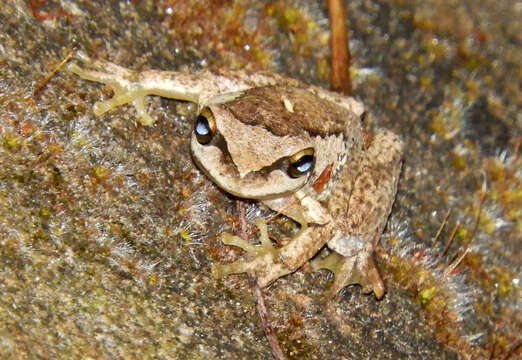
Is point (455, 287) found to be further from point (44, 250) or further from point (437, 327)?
point (44, 250)

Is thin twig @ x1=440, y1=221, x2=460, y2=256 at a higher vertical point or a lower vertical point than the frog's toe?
lower

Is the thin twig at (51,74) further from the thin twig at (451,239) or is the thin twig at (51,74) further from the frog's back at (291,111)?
the thin twig at (451,239)

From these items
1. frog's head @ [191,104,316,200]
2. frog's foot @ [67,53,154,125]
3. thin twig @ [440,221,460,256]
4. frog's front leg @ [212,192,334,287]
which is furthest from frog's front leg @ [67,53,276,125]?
thin twig @ [440,221,460,256]

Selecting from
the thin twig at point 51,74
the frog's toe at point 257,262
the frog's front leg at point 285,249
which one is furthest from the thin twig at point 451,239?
the thin twig at point 51,74

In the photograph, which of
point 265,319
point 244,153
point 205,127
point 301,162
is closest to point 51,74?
point 205,127

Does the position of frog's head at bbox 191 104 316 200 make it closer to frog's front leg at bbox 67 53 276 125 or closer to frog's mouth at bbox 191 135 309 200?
frog's mouth at bbox 191 135 309 200

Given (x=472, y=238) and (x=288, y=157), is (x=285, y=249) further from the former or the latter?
(x=472, y=238)
